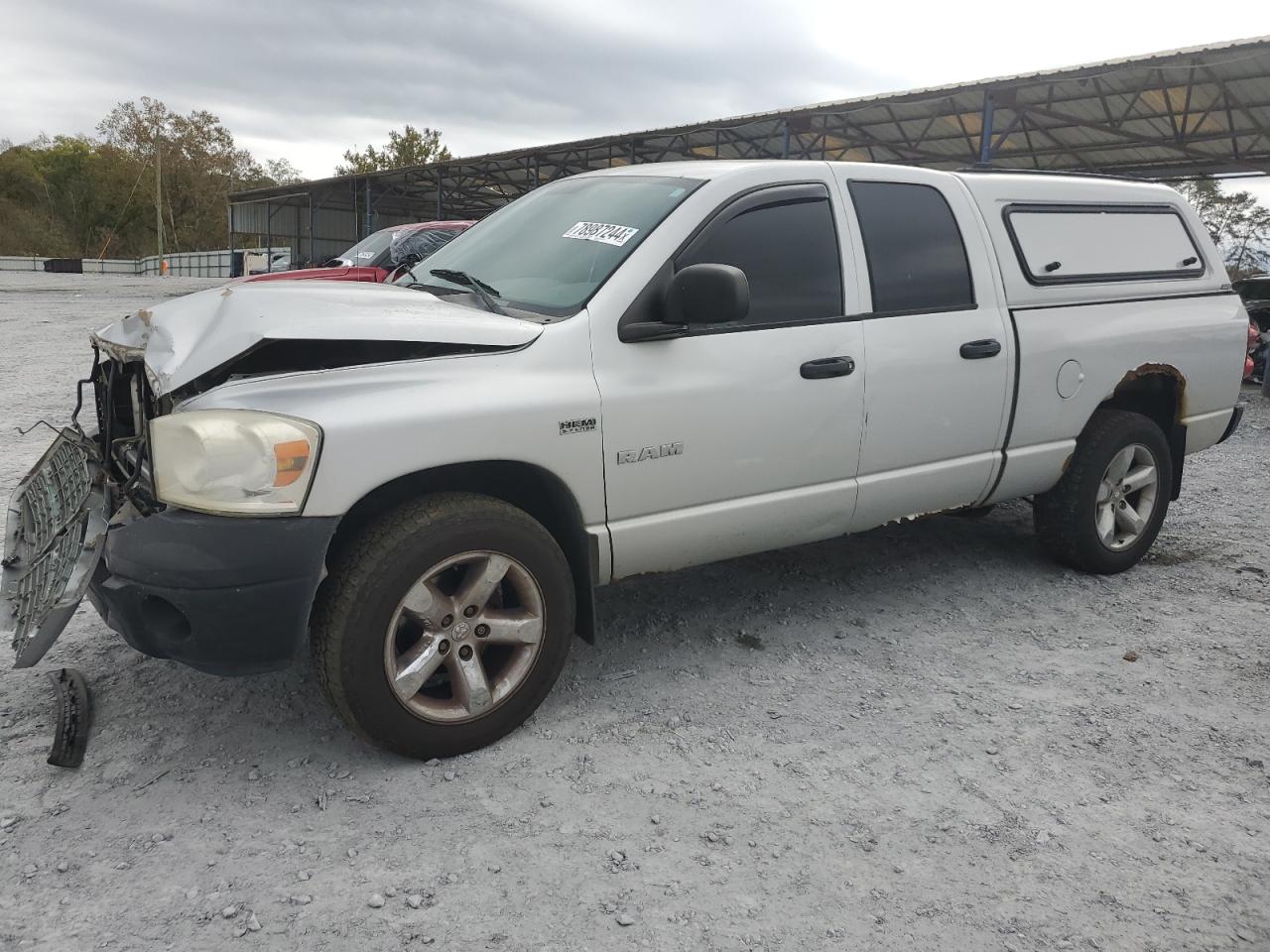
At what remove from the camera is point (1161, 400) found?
4980 millimetres

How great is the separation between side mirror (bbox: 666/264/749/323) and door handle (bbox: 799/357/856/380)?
1.68ft

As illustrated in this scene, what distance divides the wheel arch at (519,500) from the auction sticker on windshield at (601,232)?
889mm

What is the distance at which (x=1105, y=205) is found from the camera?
477cm

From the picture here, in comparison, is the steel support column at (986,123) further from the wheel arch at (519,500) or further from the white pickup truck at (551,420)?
the wheel arch at (519,500)

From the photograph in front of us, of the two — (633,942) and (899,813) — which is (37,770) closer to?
(633,942)

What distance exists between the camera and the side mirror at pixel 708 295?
311cm

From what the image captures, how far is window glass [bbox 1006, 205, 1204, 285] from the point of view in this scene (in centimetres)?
441

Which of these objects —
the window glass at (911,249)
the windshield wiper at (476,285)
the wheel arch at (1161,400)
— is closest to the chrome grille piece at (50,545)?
the windshield wiper at (476,285)

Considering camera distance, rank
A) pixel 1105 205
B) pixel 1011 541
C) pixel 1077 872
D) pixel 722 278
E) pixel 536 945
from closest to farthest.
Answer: pixel 536 945 → pixel 1077 872 → pixel 722 278 → pixel 1105 205 → pixel 1011 541

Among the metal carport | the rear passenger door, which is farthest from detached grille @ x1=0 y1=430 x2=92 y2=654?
the metal carport

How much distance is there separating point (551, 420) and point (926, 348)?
1.69 m

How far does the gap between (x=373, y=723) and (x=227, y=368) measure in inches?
43.4

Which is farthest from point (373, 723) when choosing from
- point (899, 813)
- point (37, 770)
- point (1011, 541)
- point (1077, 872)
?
point (1011, 541)

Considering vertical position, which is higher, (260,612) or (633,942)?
(260,612)
